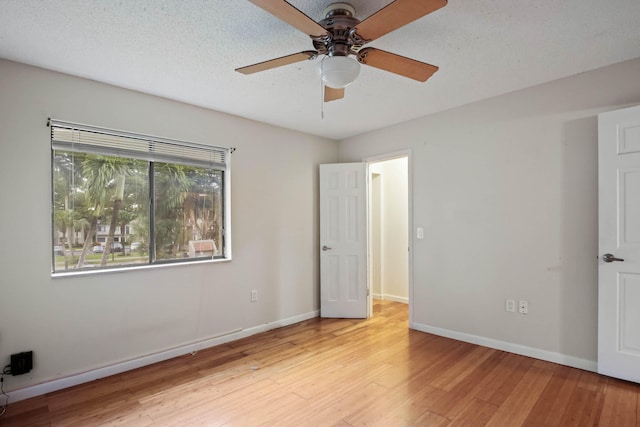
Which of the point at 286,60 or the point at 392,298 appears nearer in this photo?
the point at 286,60

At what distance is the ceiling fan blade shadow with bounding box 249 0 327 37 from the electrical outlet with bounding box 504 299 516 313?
9.47 ft

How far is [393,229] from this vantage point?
519 centimetres

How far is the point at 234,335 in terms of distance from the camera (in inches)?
137

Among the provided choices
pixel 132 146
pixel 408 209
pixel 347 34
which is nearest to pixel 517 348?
pixel 408 209

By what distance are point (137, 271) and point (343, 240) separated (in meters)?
2.41

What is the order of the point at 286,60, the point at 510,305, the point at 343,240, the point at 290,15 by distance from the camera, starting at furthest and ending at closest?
the point at 343,240
the point at 510,305
the point at 286,60
the point at 290,15

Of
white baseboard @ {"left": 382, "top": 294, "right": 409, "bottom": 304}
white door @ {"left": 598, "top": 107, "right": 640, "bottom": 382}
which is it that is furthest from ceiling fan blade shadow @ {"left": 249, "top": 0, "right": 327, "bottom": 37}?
white baseboard @ {"left": 382, "top": 294, "right": 409, "bottom": 304}

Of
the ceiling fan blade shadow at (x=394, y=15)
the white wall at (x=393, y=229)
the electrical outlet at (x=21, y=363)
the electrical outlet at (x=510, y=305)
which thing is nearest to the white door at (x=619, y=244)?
the electrical outlet at (x=510, y=305)

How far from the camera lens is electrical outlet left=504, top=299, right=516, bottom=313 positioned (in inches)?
119

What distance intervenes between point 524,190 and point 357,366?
224 centimetres

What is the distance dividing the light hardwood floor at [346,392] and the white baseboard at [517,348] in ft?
0.27

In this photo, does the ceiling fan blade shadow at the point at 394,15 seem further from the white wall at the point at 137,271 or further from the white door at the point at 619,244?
the white wall at the point at 137,271

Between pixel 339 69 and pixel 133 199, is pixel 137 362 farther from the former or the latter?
pixel 339 69

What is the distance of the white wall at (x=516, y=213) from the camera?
266cm
